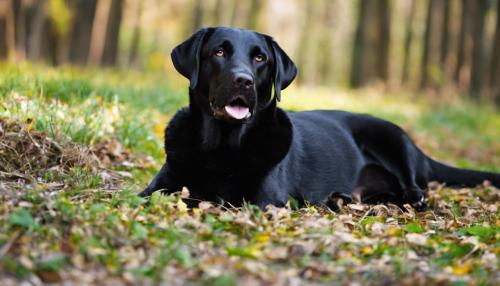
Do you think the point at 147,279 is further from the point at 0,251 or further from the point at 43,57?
the point at 43,57

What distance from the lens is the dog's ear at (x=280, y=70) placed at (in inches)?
205

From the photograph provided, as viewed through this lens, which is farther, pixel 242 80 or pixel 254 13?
pixel 254 13

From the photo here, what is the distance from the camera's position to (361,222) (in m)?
4.67

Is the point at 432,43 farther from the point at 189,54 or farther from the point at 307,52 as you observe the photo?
the point at 189,54

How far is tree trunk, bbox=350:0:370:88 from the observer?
2250 cm

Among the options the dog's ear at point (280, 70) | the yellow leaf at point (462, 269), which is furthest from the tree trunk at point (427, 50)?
the yellow leaf at point (462, 269)

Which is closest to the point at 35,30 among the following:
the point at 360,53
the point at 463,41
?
the point at 360,53

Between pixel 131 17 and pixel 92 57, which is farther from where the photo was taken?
pixel 131 17

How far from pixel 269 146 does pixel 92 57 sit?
17716mm

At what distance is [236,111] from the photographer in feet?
16.1

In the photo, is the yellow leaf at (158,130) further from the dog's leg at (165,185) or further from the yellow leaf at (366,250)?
the yellow leaf at (366,250)

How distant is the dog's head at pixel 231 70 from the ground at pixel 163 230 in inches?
30.1

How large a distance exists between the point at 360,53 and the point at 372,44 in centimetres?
54

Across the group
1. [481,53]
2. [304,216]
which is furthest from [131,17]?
[304,216]
